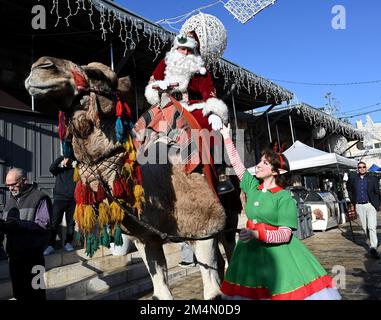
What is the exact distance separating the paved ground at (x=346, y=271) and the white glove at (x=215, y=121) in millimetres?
3008

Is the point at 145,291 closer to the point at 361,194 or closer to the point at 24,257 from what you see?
the point at 24,257

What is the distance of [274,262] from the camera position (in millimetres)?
2412

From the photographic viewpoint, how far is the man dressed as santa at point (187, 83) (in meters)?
3.64

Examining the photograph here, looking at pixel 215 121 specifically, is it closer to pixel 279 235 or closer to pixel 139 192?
pixel 139 192

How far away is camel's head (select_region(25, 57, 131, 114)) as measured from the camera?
2.18m

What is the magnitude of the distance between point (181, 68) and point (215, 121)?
941mm

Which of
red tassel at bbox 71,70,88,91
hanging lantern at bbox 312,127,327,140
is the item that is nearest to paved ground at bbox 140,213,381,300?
red tassel at bbox 71,70,88,91

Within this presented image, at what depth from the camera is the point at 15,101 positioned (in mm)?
7473

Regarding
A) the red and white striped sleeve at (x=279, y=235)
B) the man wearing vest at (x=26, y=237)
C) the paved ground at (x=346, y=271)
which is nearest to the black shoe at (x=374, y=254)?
the paved ground at (x=346, y=271)

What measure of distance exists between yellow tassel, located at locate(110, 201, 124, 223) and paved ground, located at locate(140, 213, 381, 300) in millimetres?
3251

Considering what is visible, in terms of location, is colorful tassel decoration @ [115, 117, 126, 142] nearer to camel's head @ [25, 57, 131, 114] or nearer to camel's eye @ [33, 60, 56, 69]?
camel's head @ [25, 57, 131, 114]

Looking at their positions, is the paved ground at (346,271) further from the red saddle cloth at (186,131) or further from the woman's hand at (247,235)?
the woman's hand at (247,235)

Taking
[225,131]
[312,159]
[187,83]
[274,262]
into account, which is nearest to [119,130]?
[225,131]

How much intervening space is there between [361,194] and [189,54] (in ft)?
19.5
